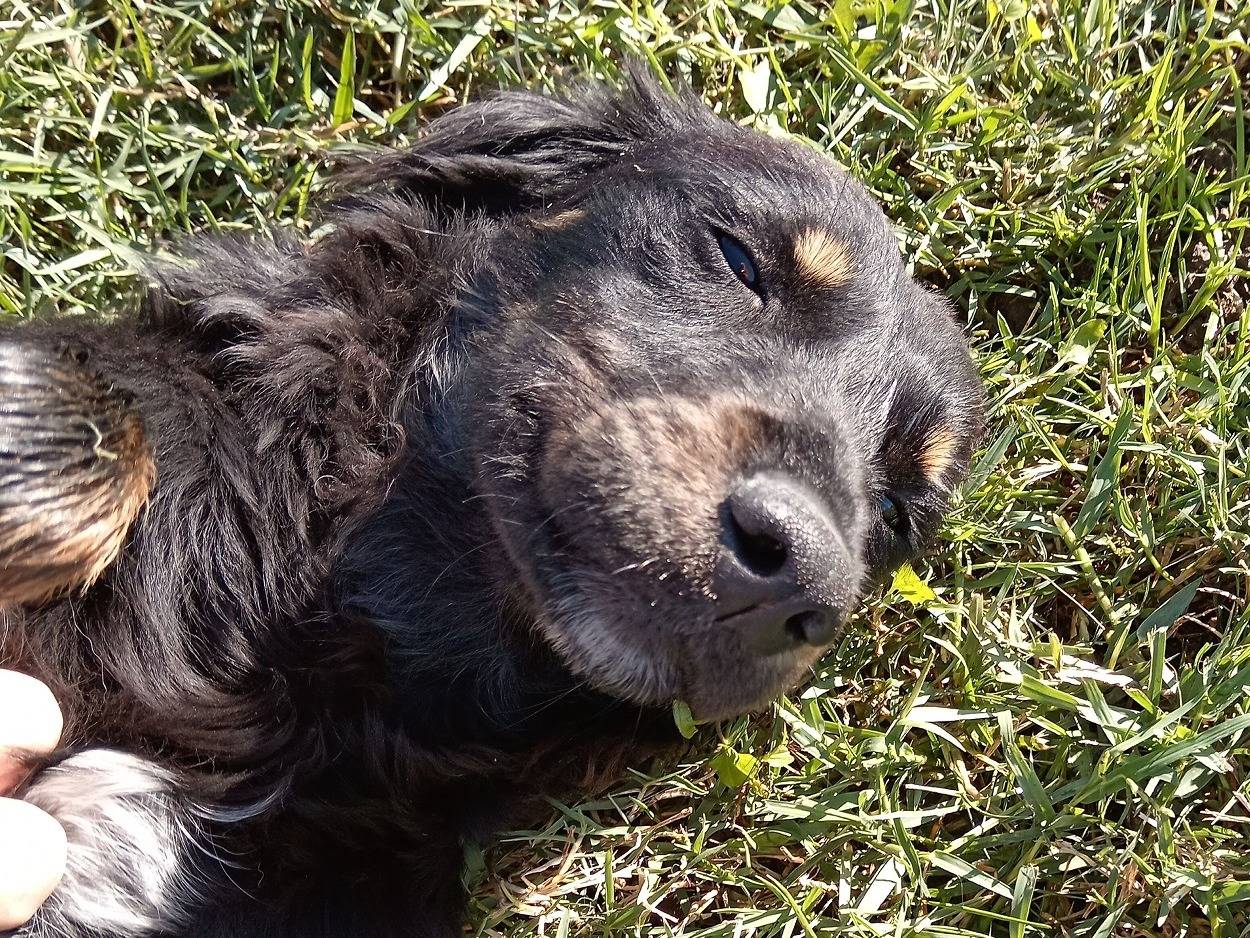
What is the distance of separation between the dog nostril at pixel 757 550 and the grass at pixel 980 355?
1370 mm

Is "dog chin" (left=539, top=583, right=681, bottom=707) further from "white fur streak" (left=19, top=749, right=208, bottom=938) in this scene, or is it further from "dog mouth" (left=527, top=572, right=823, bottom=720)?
"white fur streak" (left=19, top=749, right=208, bottom=938)

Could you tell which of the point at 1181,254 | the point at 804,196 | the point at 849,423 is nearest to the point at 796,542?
the point at 849,423

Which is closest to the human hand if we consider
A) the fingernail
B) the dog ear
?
the fingernail

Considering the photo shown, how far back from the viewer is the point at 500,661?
3100mm

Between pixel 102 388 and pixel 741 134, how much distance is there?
2026mm

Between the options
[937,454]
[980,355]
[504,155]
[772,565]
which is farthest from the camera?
[980,355]

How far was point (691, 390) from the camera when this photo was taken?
105 inches

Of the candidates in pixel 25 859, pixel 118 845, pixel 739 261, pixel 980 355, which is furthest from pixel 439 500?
pixel 980 355

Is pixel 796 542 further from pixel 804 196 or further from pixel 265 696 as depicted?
pixel 265 696

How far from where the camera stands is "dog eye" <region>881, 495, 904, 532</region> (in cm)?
326

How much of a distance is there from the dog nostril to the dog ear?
4.90ft

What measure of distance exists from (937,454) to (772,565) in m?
1.12

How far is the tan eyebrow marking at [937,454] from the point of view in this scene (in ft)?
10.6

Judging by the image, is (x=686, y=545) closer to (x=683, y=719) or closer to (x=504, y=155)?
(x=683, y=719)
